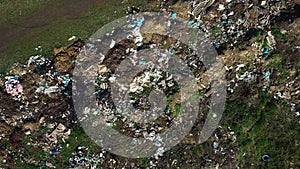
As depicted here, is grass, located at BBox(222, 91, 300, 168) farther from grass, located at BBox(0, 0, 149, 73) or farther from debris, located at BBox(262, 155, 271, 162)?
grass, located at BBox(0, 0, 149, 73)

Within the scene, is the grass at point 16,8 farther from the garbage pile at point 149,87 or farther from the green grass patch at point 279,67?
the green grass patch at point 279,67

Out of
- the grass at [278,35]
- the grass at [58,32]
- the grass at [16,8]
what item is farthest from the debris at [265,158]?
the grass at [16,8]

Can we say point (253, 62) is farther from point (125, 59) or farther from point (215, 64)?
point (125, 59)

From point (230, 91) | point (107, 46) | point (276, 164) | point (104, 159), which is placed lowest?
point (276, 164)

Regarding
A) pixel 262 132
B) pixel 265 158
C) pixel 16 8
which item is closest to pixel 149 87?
pixel 262 132

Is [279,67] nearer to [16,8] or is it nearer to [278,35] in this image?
[278,35]

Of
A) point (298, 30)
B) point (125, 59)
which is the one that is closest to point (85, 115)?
point (125, 59)
